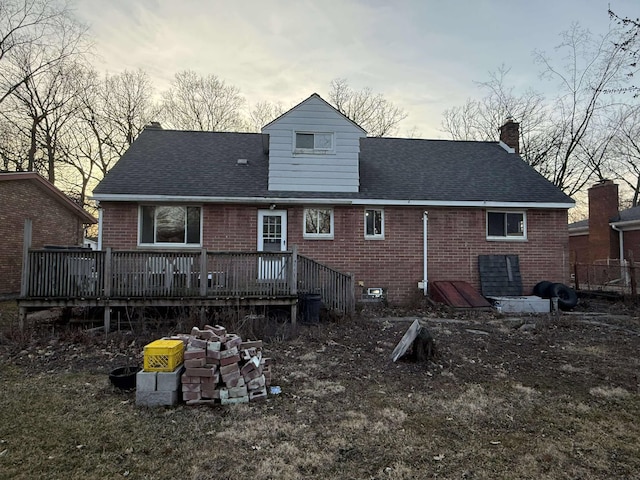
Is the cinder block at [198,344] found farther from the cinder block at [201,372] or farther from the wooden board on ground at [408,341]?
the wooden board on ground at [408,341]

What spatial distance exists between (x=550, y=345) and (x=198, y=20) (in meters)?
A: 12.3

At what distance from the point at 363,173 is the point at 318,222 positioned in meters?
2.43

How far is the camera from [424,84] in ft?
49.9

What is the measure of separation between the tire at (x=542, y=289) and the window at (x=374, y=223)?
514 centimetres

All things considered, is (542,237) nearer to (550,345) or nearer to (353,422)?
(550,345)

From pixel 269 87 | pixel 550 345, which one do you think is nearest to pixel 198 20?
pixel 269 87

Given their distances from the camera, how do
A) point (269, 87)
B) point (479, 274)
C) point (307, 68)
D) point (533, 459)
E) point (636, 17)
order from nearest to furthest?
point (533, 459) < point (636, 17) < point (479, 274) < point (307, 68) < point (269, 87)

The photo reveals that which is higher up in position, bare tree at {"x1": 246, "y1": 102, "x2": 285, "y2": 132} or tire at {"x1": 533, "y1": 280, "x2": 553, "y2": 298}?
bare tree at {"x1": 246, "y1": 102, "x2": 285, "y2": 132}

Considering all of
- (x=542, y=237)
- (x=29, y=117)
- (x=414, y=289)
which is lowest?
(x=414, y=289)

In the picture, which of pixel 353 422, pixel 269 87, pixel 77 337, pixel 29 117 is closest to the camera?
pixel 353 422

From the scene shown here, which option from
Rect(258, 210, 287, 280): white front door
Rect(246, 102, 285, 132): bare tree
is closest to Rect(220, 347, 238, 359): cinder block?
Rect(258, 210, 287, 280): white front door

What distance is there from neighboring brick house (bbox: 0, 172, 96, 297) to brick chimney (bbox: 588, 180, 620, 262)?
26110 mm

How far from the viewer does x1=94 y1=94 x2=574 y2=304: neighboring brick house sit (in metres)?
11.0

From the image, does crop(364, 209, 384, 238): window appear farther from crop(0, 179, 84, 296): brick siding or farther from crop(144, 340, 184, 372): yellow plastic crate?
crop(0, 179, 84, 296): brick siding
